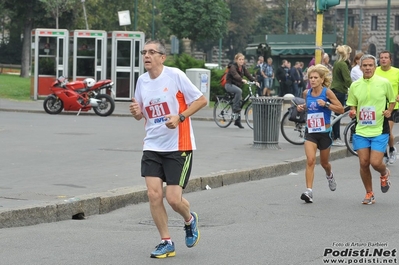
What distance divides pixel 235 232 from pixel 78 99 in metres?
18.9

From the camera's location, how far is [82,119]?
83.8ft

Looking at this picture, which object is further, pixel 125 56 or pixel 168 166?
pixel 125 56

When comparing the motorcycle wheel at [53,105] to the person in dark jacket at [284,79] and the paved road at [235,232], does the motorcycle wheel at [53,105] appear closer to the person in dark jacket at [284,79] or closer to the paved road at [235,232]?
the person in dark jacket at [284,79]

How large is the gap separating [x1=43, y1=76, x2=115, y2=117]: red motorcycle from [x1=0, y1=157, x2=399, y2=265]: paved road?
15.4m

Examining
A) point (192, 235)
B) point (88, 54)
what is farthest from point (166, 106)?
point (88, 54)

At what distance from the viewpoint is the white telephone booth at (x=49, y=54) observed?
107ft

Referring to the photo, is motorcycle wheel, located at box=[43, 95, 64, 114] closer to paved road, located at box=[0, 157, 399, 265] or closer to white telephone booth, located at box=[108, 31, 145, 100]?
white telephone booth, located at box=[108, 31, 145, 100]

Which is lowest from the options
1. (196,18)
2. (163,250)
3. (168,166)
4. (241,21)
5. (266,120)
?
(163,250)

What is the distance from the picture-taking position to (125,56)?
33375 millimetres

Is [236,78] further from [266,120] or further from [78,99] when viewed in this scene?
[78,99]

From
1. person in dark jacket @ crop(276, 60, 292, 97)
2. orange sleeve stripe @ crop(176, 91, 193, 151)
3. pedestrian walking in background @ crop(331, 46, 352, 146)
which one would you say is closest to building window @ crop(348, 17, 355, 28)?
person in dark jacket @ crop(276, 60, 292, 97)

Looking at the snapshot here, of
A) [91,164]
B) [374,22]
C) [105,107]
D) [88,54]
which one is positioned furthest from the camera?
[374,22]

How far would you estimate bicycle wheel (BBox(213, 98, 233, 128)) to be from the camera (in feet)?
74.4

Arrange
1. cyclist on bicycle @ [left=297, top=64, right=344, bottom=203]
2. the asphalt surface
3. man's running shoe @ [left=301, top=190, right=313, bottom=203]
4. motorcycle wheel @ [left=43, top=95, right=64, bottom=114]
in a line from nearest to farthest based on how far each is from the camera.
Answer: the asphalt surface < man's running shoe @ [left=301, top=190, right=313, bottom=203] < cyclist on bicycle @ [left=297, top=64, right=344, bottom=203] < motorcycle wheel @ [left=43, top=95, right=64, bottom=114]
